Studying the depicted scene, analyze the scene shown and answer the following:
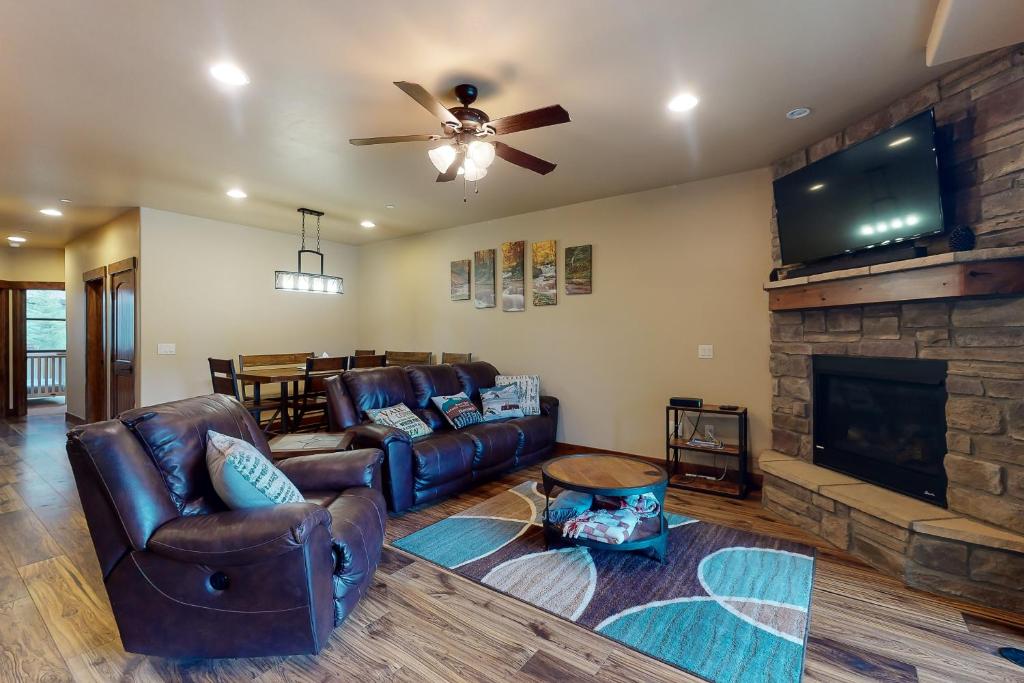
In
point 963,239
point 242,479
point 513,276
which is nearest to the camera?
point 242,479

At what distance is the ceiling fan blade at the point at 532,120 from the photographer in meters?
2.12

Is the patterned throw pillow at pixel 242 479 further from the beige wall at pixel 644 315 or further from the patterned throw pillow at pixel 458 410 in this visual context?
the beige wall at pixel 644 315

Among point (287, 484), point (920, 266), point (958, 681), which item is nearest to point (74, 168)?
point (287, 484)

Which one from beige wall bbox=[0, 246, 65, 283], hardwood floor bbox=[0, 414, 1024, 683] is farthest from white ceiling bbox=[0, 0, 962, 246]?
beige wall bbox=[0, 246, 65, 283]

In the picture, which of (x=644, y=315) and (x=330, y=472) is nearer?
(x=330, y=472)

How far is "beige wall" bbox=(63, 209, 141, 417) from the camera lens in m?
5.25

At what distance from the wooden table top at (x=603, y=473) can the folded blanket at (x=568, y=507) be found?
126mm

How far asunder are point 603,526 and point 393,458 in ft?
4.91

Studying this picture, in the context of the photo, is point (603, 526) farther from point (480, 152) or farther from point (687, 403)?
point (480, 152)

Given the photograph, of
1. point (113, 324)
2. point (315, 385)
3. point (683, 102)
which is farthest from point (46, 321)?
point (683, 102)

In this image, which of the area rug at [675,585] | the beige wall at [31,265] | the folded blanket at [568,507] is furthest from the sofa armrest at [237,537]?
the beige wall at [31,265]

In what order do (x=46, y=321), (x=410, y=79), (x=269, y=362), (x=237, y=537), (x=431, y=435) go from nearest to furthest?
(x=237, y=537) → (x=410, y=79) → (x=431, y=435) → (x=269, y=362) → (x=46, y=321)

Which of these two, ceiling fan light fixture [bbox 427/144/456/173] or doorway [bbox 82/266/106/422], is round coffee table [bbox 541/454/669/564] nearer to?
ceiling fan light fixture [bbox 427/144/456/173]

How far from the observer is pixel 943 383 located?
251 centimetres
